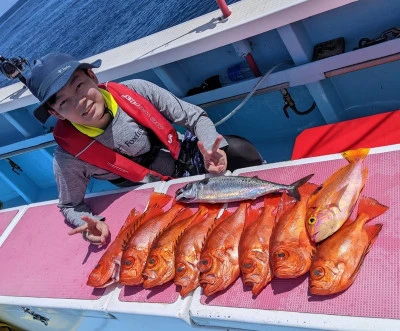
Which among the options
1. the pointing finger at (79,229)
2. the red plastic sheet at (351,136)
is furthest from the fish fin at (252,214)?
the pointing finger at (79,229)

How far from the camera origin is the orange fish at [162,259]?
1.98 m

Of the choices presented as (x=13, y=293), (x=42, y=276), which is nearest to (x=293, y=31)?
(x=42, y=276)

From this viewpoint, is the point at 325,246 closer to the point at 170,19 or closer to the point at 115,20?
the point at 170,19

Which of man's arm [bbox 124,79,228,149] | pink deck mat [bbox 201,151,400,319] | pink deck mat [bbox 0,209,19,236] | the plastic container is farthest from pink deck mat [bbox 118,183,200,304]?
the plastic container

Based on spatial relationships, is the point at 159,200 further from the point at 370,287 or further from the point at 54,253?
the point at 370,287

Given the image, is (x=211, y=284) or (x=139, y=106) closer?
(x=211, y=284)

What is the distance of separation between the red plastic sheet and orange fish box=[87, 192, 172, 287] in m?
1.03

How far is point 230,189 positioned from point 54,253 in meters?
1.55

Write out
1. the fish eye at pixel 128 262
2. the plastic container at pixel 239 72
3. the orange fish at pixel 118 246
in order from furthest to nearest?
the plastic container at pixel 239 72 → the orange fish at pixel 118 246 → the fish eye at pixel 128 262

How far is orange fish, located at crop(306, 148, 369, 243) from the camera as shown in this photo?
5.60ft

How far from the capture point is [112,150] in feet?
9.20

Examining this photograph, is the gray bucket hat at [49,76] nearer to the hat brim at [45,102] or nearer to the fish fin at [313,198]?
the hat brim at [45,102]

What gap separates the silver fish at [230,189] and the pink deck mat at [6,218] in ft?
6.62

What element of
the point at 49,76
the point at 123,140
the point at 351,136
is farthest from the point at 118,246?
the point at 351,136
